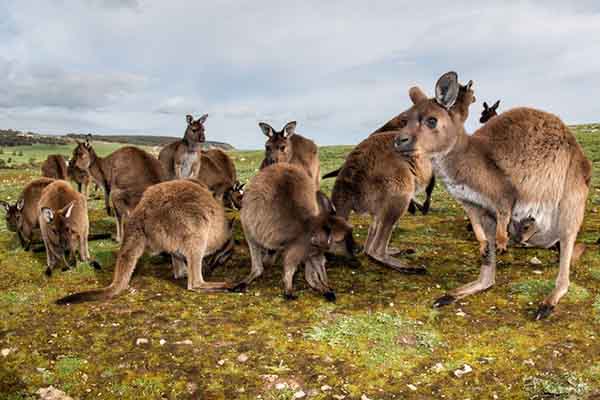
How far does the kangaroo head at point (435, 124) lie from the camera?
4891 mm

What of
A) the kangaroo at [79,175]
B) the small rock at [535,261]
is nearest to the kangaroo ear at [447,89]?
the small rock at [535,261]

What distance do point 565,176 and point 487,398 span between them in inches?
Result: 101

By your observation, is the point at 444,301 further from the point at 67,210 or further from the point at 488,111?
the point at 488,111

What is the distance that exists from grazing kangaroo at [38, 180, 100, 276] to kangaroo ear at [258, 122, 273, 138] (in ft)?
11.0

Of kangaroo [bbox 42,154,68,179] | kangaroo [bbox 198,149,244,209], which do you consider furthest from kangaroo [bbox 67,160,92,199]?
kangaroo [bbox 198,149,244,209]

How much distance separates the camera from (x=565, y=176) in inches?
213

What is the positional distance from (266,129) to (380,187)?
3.65m

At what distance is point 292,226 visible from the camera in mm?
5969

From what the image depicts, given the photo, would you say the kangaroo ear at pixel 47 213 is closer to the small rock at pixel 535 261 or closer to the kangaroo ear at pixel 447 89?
the kangaroo ear at pixel 447 89

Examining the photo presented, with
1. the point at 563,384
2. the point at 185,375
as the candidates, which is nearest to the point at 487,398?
the point at 563,384

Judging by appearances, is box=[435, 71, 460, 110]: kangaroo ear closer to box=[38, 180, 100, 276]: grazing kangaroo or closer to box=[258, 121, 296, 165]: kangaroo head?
box=[258, 121, 296, 165]: kangaroo head

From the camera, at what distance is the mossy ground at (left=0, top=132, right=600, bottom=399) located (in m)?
4.16

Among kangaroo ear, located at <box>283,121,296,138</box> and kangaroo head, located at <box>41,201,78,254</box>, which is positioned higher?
kangaroo ear, located at <box>283,121,296,138</box>

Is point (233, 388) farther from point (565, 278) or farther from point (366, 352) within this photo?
point (565, 278)
